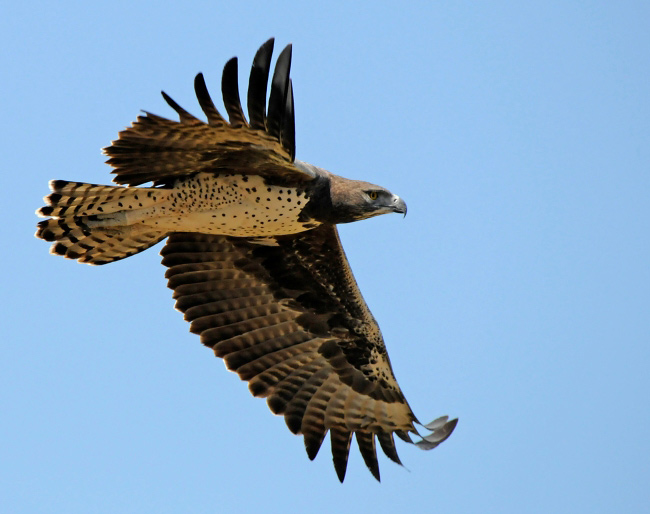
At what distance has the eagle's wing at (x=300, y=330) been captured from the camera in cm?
1091

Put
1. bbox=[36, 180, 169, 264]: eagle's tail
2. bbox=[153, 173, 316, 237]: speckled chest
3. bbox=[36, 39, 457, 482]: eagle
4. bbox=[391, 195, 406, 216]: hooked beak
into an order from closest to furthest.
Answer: bbox=[36, 39, 457, 482]: eagle < bbox=[36, 180, 169, 264]: eagle's tail < bbox=[153, 173, 316, 237]: speckled chest < bbox=[391, 195, 406, 216]: hooked beak

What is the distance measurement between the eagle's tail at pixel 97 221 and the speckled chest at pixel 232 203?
0.21 metres

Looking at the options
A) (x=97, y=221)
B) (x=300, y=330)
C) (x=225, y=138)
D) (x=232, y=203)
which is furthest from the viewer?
(x=300, y=330)

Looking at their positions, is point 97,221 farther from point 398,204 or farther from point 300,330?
point 398,204

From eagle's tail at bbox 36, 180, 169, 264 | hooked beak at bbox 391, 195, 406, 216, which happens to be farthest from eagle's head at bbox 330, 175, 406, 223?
eagle's tail at bbox 36, 180, 169, 264

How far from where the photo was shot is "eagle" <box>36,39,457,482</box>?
8828mm

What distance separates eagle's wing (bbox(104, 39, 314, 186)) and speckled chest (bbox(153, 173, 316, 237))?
0.40ft

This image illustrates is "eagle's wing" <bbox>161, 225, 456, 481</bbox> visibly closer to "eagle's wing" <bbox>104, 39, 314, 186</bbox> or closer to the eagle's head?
the eagle's head

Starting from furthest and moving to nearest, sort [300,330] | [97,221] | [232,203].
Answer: [300,330] < [97,221] < [232,203]

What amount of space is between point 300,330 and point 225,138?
10.0ft

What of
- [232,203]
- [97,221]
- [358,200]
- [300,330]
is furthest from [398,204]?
[97,221]

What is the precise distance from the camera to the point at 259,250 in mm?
11039

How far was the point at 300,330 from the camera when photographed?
11328mm

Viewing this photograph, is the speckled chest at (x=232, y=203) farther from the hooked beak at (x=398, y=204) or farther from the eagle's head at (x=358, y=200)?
the hooked beak at (x=398, y=204)
